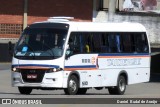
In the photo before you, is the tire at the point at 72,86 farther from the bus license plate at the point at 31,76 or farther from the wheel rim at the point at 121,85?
the wheel rim at the point at 121,85

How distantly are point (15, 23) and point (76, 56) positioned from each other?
92.2 ft

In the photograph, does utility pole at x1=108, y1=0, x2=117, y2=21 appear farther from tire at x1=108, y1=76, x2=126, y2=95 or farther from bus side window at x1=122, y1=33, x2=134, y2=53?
tire at x1=108, y1=76, x2=126, y2=95

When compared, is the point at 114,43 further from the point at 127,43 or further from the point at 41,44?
the point at 41,44

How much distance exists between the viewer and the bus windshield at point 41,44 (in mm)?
22234

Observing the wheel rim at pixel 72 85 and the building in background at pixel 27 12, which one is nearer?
the wheel rim at pixel 72 85

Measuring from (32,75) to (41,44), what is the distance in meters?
1.18

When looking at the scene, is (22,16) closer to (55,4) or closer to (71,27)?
(55,4)

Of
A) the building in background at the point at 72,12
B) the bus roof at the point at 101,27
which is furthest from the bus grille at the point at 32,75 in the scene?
the building in background at the point at 72,12

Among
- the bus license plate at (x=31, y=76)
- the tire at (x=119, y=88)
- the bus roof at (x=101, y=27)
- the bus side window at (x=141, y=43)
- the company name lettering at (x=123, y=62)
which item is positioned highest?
the bus roof at (x=101, y=27)

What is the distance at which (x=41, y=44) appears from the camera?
22.5 meters

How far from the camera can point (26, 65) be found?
Result: 22391 mm

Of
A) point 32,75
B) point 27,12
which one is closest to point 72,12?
point 27,12

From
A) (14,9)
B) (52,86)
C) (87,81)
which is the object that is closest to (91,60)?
(87,81)

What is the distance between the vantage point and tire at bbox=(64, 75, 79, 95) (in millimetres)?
22405
